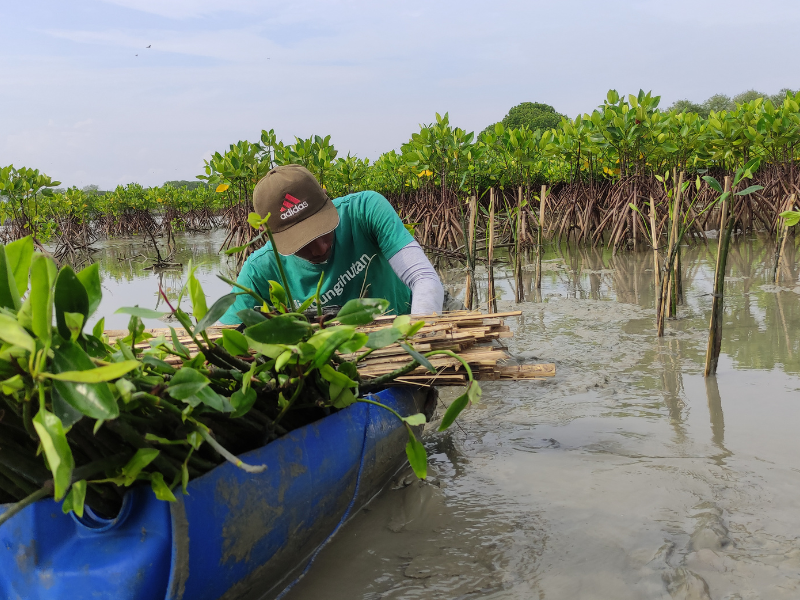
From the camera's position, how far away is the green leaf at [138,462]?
40.3 inches

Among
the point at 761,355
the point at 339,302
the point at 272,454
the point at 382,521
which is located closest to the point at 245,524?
the point at 272,454

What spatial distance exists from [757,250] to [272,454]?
7.47 m

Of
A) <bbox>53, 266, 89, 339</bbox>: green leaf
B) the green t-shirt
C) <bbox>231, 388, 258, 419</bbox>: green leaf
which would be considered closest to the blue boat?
<bbox>231, 388, 258, 419</bbox>: green leaf

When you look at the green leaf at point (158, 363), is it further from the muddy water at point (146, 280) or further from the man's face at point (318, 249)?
the muddy water at point (146, 280)

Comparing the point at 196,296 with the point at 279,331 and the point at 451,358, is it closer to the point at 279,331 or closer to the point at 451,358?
the point at 279,331

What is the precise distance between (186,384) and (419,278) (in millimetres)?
1541

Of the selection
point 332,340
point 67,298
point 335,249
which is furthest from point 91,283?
point 335,249

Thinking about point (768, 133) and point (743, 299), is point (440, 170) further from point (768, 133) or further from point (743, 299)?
point (743, 299)

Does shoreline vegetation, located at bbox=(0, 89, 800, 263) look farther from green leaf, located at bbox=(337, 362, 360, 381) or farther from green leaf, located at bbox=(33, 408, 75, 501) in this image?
green leaf, located at bbox=(33, 408, 75, 501)

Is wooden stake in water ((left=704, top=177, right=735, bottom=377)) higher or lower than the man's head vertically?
lower

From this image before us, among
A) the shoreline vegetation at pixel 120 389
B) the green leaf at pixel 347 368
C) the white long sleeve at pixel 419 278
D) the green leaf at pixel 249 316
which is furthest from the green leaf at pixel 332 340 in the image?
the white long sleeve at pixel 419 278

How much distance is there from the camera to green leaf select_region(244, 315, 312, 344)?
1095 millimetres

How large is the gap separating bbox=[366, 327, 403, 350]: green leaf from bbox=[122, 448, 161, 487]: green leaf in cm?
42

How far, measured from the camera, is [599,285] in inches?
235
